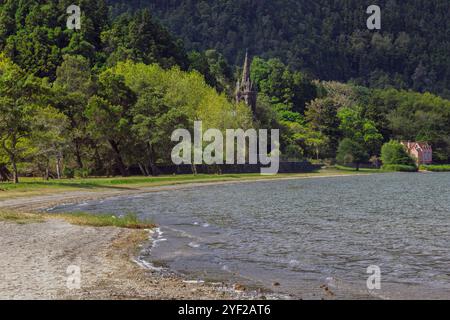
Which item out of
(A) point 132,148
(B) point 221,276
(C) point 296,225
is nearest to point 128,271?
(B) point 221,276

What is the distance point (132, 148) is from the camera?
9850 centimetres

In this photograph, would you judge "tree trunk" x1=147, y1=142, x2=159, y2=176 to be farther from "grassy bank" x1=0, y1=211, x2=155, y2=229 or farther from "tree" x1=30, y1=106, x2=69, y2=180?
"grassy bank" x1=0, y1=211, x2=155, y2=229

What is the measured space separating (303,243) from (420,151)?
165m

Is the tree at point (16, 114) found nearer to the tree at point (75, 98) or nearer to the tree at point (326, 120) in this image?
the tree at point (75, 98)

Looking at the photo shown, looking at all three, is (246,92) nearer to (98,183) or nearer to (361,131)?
(361,131)

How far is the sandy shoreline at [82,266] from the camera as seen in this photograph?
826 inches

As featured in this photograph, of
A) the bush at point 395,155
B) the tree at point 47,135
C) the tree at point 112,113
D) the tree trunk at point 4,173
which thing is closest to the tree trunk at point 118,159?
the tree at point 112,113

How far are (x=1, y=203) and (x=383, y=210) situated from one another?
32603mm

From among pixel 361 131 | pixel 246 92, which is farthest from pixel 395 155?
pixel 246 92

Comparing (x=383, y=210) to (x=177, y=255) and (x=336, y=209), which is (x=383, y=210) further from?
(x=177, y=255)

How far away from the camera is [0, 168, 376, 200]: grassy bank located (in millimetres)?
62812

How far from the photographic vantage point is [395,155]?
175875 mm

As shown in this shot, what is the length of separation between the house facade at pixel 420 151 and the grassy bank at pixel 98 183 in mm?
80499

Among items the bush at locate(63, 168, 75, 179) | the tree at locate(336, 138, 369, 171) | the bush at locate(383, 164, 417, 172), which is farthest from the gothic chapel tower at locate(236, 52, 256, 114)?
the bush at locate(63, 168, 75, 179)
